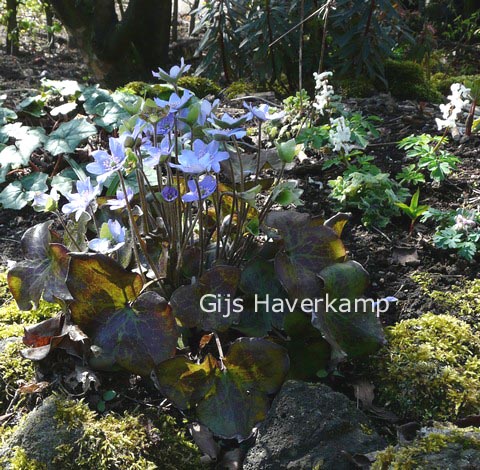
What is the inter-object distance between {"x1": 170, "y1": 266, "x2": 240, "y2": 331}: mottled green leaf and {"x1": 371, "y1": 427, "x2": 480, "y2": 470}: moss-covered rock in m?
0.56

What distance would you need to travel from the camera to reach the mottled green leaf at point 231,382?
154 centimetres

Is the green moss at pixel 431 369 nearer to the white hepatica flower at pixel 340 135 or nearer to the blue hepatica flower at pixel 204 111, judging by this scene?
the blue hepatica flower at pixel 204 111

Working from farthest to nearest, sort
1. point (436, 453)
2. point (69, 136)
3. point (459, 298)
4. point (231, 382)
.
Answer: point (69, 136) < point (459, 298) < point (231, 382) < point (436, 453)

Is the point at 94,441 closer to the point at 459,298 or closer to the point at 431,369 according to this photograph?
the point at 431,369

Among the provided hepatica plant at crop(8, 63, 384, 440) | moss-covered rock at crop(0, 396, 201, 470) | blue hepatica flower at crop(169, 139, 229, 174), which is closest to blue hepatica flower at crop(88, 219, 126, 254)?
hepatica plant at crop(8, 63, 384, 440)

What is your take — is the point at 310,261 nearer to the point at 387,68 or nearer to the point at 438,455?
the point at 438,455

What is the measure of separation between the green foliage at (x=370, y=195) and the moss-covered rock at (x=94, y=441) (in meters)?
1.22

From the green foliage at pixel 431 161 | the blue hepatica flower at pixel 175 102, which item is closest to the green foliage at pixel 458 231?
the green foliage at pixel 431 161

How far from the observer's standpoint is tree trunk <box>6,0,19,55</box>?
6.93 meters

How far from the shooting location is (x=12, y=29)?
23.7ft

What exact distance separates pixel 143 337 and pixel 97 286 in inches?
7.4

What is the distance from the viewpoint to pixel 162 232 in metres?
1.94

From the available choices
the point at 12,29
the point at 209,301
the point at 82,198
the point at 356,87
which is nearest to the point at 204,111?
the point at 82,198

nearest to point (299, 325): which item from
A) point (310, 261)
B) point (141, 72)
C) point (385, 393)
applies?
point (310, 261)
